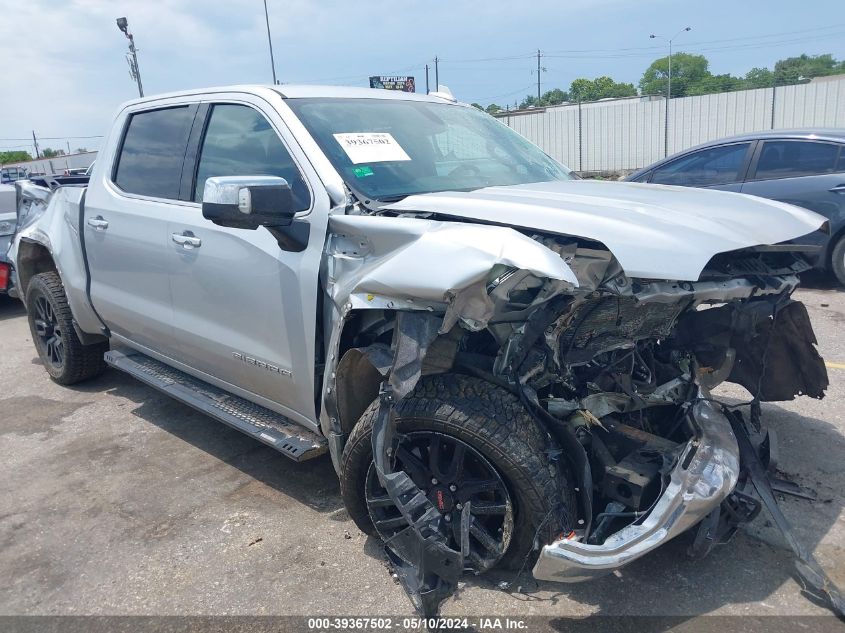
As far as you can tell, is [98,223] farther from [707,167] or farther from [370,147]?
[707,167]

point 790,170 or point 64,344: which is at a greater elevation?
point 790,170

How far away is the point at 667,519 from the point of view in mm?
2381

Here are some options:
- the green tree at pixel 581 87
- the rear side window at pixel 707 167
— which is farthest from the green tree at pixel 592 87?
the rear side window at pixel 707 167

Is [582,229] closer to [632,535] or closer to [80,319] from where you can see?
[632,535]

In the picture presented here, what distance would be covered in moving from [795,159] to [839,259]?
110 cm

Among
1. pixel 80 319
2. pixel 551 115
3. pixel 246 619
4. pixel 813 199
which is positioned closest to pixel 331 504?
pixel 246 619

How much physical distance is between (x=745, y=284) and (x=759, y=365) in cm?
98

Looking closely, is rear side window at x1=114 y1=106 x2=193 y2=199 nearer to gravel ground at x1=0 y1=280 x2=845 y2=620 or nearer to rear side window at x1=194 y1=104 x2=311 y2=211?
rear side window at x1=194 y1=104 x2=311 y2=211

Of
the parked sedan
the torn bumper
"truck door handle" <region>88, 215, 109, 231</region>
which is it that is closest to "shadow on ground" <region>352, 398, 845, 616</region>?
the torn bumper

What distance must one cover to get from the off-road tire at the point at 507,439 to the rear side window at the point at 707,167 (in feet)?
18.8

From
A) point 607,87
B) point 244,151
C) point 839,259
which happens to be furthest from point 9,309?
point 607,87

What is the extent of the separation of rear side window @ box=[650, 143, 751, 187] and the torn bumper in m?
5.64

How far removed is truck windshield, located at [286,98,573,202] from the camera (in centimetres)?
320

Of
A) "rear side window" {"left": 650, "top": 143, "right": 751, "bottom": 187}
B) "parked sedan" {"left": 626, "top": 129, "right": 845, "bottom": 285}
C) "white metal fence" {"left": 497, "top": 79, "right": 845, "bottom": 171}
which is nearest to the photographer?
"parked sedan" {"left": 626, "top": 129, "right": 845, "bottom": 285}
